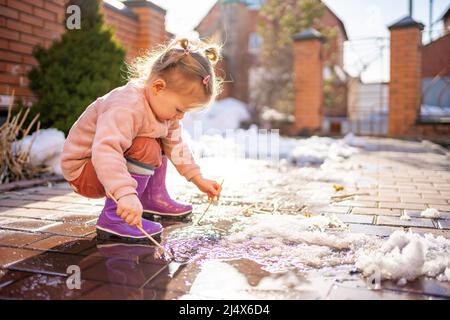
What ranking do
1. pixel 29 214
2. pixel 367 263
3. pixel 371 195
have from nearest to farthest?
pixel 367 263
pixel 29 214
pixel 371 195

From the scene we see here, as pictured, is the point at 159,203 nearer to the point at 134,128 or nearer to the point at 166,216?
the point at 166,216

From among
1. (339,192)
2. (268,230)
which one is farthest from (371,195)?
(268,230)

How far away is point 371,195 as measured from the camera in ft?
10.2

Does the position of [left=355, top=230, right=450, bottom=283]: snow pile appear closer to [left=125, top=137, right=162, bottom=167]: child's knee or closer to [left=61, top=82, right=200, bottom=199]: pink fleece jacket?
[left=61, top=82, right=200, bottom=199]: pink fleece jacket

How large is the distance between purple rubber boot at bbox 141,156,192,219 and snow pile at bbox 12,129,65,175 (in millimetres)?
1772

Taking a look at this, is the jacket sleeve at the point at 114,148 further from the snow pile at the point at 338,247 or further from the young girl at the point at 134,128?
the snow pile at the point at 338,247

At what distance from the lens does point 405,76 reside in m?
9.54

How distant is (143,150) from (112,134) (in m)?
0.24

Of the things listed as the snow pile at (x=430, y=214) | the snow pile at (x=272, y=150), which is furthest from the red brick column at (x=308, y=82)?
the snow pile at (x=430, y=214)

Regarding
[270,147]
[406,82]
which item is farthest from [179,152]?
[406,82]

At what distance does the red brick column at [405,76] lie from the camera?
9461mm

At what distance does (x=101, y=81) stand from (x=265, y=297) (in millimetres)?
3755

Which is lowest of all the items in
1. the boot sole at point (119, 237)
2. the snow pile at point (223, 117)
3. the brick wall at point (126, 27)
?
the boot sole at point (119, 237)
